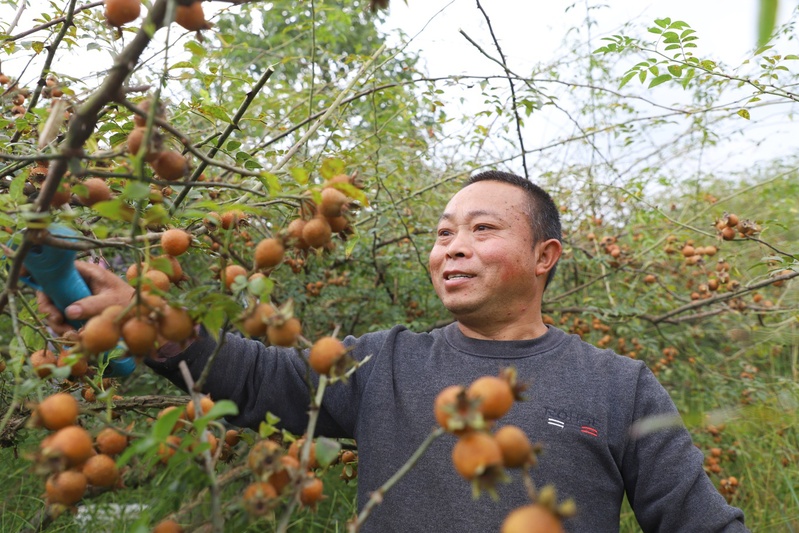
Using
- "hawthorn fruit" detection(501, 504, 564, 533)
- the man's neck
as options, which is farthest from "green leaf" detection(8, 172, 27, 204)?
the man's neck

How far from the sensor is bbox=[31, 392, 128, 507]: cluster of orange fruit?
0.76 meters

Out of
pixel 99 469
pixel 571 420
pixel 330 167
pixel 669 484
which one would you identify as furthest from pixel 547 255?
pixel 99 469

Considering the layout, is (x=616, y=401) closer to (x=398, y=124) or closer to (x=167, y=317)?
(x=167, y=317)

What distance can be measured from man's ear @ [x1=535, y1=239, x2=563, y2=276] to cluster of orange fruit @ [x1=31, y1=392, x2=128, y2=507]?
1554 mm

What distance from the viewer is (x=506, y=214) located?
2004 millimetres

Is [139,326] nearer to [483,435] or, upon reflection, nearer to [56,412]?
[56,412]

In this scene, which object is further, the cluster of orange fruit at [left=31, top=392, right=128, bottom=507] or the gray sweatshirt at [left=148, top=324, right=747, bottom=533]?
the gray sweatshirt at [left=148, top=324, right=747, bottom=533]

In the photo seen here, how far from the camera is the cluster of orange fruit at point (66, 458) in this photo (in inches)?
29.9

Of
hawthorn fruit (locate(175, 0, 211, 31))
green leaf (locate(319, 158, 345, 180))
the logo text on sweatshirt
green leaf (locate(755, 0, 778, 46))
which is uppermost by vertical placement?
hawthorn fruit (locate(175, 0, 211, 31))

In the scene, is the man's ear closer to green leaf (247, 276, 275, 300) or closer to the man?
the man

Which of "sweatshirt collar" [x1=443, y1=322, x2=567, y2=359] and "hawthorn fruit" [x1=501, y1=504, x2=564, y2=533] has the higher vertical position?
"hawthorn fruit" [x1=501, y1=504, x2=564, y2=533]

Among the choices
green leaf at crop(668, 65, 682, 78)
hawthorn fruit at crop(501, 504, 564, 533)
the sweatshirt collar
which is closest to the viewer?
hawthorn fruit at crop(501, 504, 564, 533)

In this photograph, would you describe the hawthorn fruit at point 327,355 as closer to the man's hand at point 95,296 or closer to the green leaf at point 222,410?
the green leaf at point 222,410

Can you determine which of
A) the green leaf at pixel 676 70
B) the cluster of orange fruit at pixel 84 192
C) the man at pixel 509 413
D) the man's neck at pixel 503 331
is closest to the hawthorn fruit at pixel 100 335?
the cluster of orange fruit at pixel 84 192
